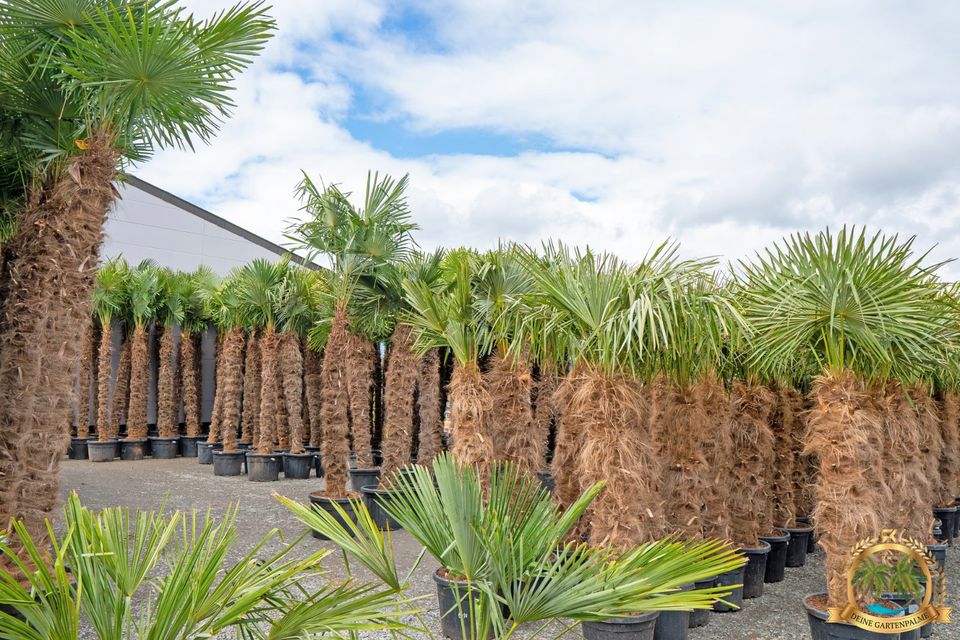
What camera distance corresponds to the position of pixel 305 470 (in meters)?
15.4

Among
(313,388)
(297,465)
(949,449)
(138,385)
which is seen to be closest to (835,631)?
(949,449)

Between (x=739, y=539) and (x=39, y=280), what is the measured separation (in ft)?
23.0

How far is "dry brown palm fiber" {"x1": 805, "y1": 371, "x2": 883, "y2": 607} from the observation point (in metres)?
5.43

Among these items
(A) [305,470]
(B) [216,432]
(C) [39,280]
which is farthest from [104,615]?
(B) [216,432]

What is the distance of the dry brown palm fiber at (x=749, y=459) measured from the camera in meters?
7.27

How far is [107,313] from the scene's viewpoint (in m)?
17.2

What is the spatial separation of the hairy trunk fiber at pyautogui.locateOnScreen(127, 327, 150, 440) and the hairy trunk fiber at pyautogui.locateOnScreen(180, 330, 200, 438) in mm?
1031

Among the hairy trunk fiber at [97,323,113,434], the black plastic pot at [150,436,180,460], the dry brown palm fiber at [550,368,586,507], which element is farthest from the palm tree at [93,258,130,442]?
the dry brown palm fiber at [550,368,586,507]

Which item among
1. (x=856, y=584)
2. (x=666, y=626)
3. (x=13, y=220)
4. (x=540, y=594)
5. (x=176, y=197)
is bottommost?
(x=666, y=626)

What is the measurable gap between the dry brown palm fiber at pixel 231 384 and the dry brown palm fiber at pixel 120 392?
12.4 feet

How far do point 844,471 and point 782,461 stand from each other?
2866 mm

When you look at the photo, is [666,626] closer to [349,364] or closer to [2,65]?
[349,364]

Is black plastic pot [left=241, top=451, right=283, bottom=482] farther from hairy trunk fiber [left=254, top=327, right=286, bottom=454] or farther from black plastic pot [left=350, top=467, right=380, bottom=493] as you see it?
black plastic pot [left=350, top=467, right=380, bottom=493]

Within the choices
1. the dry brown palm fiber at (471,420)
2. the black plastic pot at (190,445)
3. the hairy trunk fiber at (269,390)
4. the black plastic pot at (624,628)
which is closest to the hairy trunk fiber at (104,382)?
the black plastic pot at (190,445)
